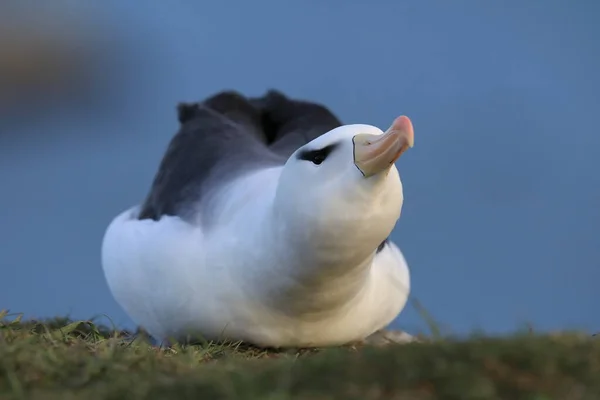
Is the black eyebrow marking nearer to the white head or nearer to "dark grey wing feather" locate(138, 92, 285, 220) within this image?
the white head

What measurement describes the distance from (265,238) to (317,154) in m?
0.36

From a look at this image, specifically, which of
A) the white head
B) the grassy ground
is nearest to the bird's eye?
the white head

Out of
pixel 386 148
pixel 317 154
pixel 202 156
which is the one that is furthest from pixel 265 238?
pixel 202 156

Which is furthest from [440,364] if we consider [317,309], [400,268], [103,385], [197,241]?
[400,268]

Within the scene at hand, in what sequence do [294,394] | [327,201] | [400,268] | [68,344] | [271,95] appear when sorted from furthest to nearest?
1. [271,95]
2. [400,268]
3. [327,201]
4. [68,344]
5. [294,394]

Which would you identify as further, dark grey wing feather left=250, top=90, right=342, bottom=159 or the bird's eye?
dark grey wing feather left=250, top=90, right=342, bottom=159

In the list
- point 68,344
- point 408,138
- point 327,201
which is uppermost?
point 408,138

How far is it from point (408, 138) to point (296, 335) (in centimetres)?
97

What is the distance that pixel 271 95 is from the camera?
4613 mm

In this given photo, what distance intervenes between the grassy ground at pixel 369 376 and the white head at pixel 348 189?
0.81 metres

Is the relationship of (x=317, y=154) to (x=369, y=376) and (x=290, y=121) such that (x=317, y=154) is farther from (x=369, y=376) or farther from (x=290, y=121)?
(x=290, y=121)

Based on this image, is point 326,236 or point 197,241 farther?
point 197,241

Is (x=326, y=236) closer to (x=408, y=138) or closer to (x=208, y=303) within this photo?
(x=408, y=138)

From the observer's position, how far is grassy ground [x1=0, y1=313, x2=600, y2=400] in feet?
5.06
